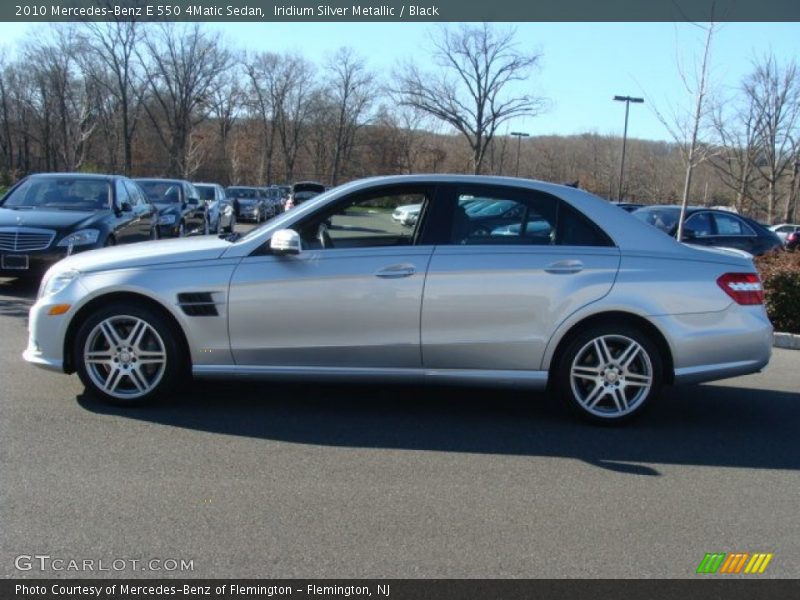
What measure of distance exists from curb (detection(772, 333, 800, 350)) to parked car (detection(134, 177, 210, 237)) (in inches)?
487

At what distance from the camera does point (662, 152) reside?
61.5 m

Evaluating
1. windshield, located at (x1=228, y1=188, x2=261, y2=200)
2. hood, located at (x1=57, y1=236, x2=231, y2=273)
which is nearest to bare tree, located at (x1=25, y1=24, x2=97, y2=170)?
windshield, located at (x1=228, y1=188, x2=261, y2=200)

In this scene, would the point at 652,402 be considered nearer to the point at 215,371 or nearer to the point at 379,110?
the point at 215,371

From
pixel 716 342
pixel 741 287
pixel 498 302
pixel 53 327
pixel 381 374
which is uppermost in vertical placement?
pixel 741 287

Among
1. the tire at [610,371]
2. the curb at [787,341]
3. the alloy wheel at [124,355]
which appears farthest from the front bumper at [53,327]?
the curb at [787,341]

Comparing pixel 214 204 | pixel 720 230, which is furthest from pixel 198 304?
pixel 214 204

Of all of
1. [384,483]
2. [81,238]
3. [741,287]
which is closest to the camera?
[384,483]

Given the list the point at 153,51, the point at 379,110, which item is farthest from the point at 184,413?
the point at 379,110

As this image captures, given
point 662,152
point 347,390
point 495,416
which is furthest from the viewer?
point 662,152

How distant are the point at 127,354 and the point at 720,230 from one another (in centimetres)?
1277

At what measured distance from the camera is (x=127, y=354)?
5.05 metres

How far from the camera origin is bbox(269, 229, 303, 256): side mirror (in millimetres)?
4910

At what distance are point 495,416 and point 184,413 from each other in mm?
2251
